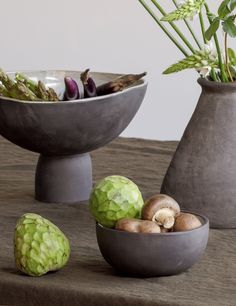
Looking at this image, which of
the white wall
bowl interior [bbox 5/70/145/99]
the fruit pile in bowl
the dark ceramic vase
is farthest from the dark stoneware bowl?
the white wall

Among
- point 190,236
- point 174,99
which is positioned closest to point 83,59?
point 174,99

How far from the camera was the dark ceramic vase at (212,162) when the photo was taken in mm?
1339

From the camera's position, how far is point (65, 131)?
1457 millimetres

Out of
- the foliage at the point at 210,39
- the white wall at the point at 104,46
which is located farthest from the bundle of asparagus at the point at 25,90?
the white wall at the point at 104,46

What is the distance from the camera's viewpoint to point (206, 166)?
52.9 inches

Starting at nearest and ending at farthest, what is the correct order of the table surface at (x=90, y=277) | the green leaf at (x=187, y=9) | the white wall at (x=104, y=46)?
the table surface at (x=90, y=277) < the green leaf at (x=187, y=9) < the white wall at (x=104, y=46)

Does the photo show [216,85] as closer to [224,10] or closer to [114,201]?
[224,10]

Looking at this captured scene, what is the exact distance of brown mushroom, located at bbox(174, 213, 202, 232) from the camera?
113 cm

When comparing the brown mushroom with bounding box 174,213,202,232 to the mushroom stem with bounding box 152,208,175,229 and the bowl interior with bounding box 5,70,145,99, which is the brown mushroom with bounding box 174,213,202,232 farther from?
the bowl interior with bounding box 5,70,145,99

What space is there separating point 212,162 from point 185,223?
23 centimetres

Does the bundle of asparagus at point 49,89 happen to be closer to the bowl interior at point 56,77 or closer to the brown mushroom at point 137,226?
the bowl interior at point 56,77

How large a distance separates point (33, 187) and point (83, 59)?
1.95 meters

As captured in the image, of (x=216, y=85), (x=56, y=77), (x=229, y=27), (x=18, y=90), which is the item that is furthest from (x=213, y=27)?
(x=56, y=77)

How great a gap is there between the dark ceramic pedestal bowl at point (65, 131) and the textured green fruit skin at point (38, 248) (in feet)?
0.99
